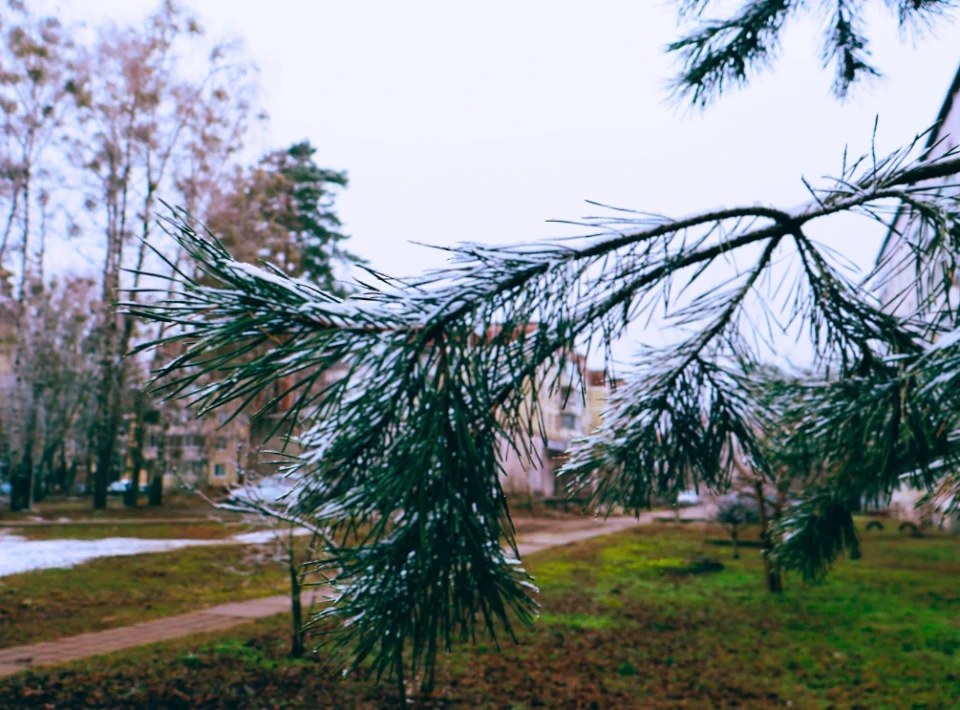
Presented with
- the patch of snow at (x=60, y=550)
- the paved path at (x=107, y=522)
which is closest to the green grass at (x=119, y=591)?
the patch of snow at (x=60, y=550)

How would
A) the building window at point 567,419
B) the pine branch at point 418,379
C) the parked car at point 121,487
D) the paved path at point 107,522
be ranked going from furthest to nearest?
the parked car at point 121,487
the paved path at point 107,522
the building window at point 567,419
the pine branch at point 418,379

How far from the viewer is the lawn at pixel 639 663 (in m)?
4.79

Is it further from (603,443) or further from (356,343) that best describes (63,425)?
(356,343)

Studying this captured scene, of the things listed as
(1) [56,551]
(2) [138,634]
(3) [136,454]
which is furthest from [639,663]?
(3) [136,454]

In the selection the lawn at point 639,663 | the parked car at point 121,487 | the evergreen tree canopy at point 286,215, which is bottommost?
the lawn at point 639,663

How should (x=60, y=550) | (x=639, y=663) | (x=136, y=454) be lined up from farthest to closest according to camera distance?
1. (x=136, y=454)
2. (x=60, y=550)
3. (x=639, y=663)

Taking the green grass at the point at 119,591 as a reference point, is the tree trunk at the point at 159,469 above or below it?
above

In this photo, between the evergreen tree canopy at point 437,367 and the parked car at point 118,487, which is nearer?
the evergreen tree canopy at point 437,367

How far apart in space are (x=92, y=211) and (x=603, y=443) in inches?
382

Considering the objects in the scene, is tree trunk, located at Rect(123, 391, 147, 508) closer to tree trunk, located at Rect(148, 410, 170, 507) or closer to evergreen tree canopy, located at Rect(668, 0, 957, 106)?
tree trunk, located at Rect(148, 410, 170, 507)

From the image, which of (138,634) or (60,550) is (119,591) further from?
→ (138,634)

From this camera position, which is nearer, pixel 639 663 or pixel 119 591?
pixel 639 663

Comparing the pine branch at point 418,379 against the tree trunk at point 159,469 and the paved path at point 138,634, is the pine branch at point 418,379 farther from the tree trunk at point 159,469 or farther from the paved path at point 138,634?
the tree trunk at point 159,469

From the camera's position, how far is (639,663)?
234 inches
